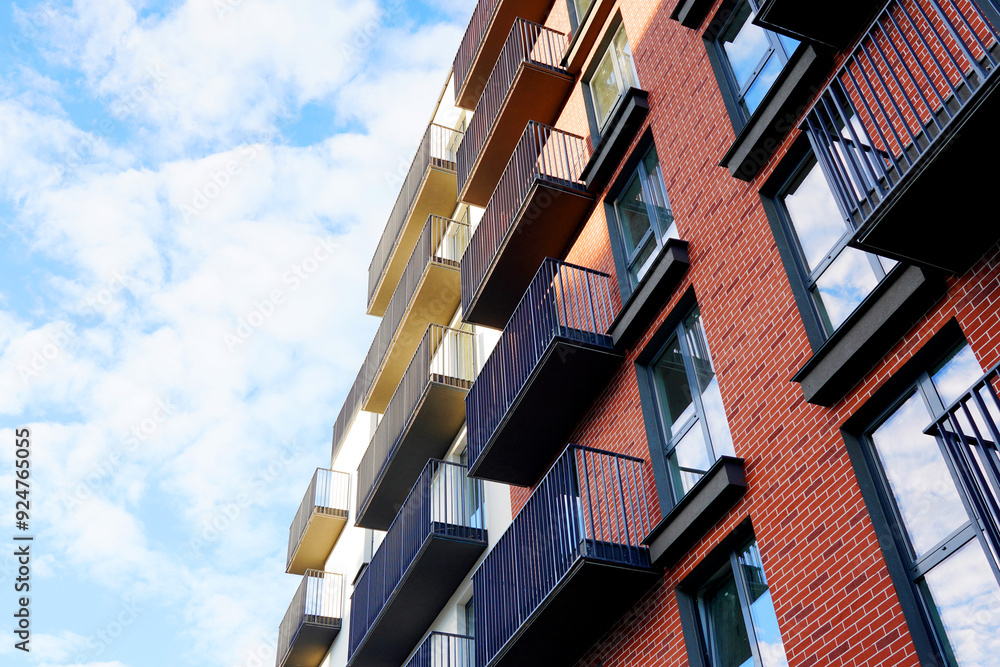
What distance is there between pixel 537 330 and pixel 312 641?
568 inches

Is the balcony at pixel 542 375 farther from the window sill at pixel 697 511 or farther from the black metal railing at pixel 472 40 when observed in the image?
the black metal railing at pixel 472 40

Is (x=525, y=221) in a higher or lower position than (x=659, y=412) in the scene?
higher

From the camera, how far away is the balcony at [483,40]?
65.2ft

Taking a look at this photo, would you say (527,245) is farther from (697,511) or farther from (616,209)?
(697,511)

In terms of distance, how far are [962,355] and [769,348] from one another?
7.09 feet

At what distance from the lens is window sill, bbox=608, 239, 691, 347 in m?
11.0

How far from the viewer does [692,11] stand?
39.2 ft

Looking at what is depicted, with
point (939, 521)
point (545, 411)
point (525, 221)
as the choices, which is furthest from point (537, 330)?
point (939, 521)

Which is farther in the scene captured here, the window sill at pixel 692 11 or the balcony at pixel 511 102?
the balcony at pixel 511 102

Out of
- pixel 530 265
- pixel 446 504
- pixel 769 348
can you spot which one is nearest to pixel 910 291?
pixel 769 348

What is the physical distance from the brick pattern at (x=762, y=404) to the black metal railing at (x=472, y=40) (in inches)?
311

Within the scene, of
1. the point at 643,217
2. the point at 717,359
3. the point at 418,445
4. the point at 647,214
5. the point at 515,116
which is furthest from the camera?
the point at 418,445

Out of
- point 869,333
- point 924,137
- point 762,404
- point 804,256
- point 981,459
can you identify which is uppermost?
point 804,256

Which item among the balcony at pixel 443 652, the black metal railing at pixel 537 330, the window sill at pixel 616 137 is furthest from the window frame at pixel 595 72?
the balcony at pixel 443 652
